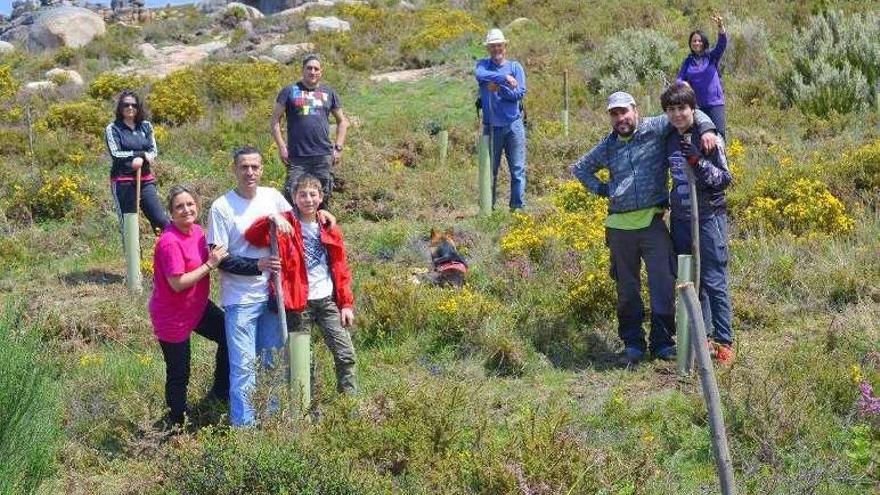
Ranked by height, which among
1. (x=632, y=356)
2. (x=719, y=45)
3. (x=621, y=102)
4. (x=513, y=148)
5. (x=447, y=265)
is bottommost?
(x=632, y=356)

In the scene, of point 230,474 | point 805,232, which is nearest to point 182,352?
point 230,474

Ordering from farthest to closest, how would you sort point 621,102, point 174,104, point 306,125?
point 174,104, point 306,125, point 621,102

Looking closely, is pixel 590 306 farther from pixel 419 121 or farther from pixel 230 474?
pixel 419 121

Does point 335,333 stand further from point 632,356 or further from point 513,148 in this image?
point 513,148

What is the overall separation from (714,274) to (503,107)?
155 inches

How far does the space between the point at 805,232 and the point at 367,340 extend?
148 inches

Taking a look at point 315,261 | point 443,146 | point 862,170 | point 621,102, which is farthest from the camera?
point 443,146

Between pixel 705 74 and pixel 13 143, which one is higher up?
pixel 705 74

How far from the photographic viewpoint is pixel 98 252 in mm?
9453

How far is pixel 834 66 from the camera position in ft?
44.1

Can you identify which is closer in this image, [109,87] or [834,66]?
[834,66]

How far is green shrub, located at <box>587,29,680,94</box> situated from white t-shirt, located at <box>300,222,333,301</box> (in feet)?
36.1

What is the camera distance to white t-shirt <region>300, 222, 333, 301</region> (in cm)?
507

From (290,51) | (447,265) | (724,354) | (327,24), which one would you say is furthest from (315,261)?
(327,24)
